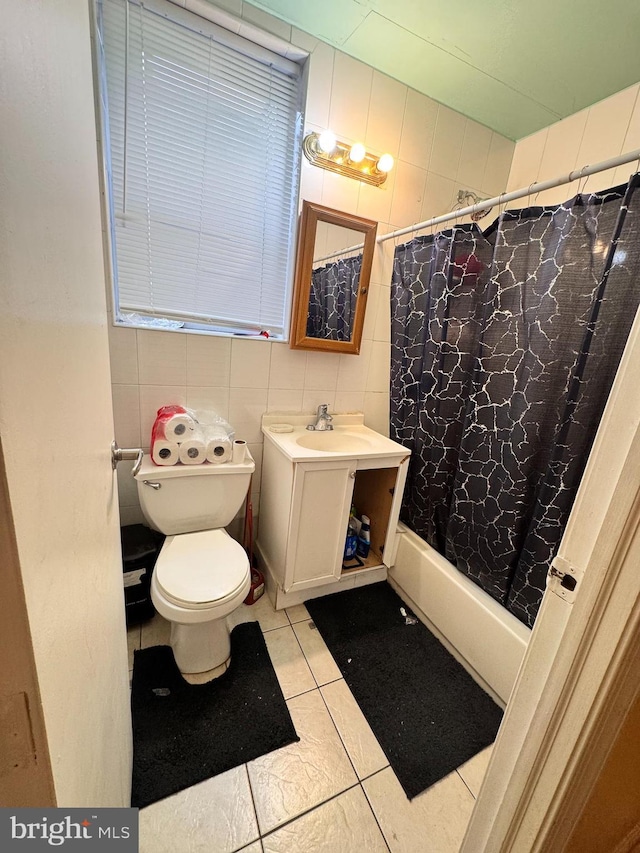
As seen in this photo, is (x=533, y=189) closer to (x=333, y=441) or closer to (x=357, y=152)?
(x=357, y=152)

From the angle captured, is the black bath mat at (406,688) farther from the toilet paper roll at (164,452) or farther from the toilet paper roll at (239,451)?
the toilet paper roll at (164,452)

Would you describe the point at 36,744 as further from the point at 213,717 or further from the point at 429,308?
the point at 429,308

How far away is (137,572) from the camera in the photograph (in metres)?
1.43

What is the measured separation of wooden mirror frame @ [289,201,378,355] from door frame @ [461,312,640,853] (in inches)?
52.7

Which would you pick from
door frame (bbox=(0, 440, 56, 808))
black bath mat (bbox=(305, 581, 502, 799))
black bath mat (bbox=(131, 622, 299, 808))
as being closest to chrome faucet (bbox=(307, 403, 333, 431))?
black bath mat (bbox=(305, 581, 502, 799))

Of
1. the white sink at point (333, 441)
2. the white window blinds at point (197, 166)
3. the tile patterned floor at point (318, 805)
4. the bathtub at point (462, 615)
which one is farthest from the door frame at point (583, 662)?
the white window blinds at point (197, 166)

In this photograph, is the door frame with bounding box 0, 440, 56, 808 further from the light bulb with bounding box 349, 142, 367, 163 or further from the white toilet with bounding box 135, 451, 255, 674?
the light bulb with bounding box 349, 142, 367, 163

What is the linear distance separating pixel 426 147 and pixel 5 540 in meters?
2.28

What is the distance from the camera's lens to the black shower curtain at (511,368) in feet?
3.60

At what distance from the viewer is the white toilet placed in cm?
116

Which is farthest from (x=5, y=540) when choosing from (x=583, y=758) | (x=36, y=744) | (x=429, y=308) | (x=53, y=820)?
(x=429, y=308)

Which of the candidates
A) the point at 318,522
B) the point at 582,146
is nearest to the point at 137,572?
the point at 318,522

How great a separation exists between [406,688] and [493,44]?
8.63ft

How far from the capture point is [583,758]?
0.56 metres
